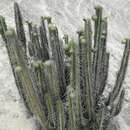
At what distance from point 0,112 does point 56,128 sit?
674mm

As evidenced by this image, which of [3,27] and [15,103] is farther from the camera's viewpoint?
[15,103]

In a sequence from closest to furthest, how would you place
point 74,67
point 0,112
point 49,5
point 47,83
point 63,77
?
1. point 74,67
2. point 47,83
3. point 63,77
4. point 0,112
5. point 49,5

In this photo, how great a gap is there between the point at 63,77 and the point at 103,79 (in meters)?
0.46

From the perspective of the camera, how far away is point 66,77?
3.34m

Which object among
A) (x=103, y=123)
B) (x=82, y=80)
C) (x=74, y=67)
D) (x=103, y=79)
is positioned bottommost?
(x=103, y=123)

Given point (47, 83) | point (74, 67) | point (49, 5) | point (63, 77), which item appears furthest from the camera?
point (49, 5)

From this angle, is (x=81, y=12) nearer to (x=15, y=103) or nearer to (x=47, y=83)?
(x=15, y=103)

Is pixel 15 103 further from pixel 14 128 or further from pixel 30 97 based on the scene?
pixel 30 97

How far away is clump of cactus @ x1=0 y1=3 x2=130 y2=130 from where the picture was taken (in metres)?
2.69

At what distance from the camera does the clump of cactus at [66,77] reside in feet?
8.83

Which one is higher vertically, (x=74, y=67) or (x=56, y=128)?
(x=74, y=67)

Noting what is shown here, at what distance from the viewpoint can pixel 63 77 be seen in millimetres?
3209

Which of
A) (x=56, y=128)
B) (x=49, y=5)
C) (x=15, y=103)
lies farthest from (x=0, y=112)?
(x=49, y=5)

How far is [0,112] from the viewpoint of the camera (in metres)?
3.42
